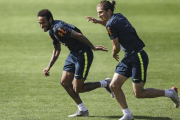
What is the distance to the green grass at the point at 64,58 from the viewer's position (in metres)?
11.8

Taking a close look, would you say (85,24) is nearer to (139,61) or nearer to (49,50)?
(49,50)

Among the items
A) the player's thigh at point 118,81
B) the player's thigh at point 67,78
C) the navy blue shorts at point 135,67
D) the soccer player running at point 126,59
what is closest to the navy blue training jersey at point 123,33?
the soccer player running at point 126,59

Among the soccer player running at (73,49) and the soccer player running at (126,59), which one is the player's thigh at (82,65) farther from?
the soccer player running at (126,59)

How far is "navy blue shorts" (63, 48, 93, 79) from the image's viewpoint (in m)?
11.2

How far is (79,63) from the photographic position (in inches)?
441

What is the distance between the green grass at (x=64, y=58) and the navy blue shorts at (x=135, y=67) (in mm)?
986

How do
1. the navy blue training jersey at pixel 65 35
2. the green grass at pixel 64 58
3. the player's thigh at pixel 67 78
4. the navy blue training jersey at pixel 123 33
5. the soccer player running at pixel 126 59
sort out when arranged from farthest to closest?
the green grass at pixel 64 58
the player's thigh at pixel 67 78
the navy blue training jersey at pixel 65 35
the soccer player running at pixel 126 59
the navy blue training jersey at pixel 123 33

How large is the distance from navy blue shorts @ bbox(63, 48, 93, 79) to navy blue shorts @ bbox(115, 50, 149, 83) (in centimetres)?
94

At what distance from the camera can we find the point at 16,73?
17.2 metres

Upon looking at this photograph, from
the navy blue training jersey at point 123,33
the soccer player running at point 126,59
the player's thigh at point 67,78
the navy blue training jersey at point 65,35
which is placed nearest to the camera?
the navy blue training jersey at point 123,33

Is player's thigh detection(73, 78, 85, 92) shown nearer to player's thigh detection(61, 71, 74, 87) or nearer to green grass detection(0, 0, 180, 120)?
player's thigh detection(61, 71, 74, 87)

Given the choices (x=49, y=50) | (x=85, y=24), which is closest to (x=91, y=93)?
(x=49, y=50)

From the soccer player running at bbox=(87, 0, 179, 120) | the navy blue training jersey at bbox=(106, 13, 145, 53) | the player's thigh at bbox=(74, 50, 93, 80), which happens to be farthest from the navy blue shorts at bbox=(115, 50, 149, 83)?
the player's thigh at bbox=(74, 50, 93, 80)

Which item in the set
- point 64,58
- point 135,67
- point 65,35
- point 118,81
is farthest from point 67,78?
point 64,58
